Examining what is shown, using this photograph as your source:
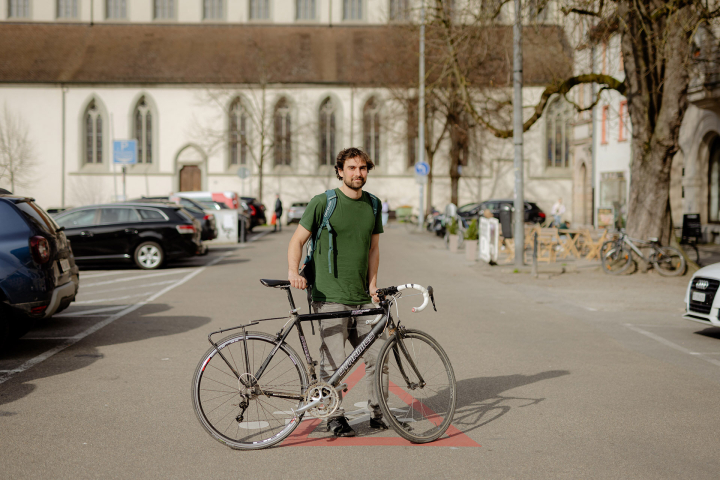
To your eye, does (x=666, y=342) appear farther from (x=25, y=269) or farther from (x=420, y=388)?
(x=25, y=269)

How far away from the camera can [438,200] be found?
→ 53.1m

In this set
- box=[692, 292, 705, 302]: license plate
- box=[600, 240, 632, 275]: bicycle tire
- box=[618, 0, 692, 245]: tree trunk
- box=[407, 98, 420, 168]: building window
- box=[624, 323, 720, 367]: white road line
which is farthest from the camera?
box=[407, 98, 420, 168]: building window

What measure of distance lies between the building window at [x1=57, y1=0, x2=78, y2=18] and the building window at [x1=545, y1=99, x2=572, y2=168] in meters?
34.3

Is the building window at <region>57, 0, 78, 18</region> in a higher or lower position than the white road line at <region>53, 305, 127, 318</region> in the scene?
higher

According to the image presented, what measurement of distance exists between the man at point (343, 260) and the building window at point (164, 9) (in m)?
55.8

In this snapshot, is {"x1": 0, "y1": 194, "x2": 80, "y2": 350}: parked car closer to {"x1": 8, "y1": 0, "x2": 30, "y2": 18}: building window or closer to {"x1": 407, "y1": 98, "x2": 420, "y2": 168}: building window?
{"x1": 407, "y1": 98, "x2": 420, "y2": 168}: building window

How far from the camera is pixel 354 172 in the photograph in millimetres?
4949

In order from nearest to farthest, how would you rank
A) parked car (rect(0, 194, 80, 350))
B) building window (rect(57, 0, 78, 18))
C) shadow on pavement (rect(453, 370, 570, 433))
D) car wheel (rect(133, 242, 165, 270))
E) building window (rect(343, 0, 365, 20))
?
shadow on pavement (rect(453, 370, 570, 433)), parked car (rect(0, 194, 80, 350)), car wheel (rect(133, 242, 165, 270)), building window (rect(57, 0, 78, 18)), building window (rect(343, 0, 365, 20))

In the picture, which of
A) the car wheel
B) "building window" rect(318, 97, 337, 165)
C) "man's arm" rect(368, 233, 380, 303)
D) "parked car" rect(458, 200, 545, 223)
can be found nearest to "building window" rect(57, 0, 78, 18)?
"building window" rect(318, 97, 337, 165)

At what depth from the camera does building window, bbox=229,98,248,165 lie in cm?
5306

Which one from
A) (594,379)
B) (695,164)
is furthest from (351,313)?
(695,164)

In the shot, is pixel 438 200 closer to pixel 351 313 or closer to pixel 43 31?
pixel 43 31

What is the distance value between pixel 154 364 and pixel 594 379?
403cm

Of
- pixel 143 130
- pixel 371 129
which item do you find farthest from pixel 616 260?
pixel 143 130
